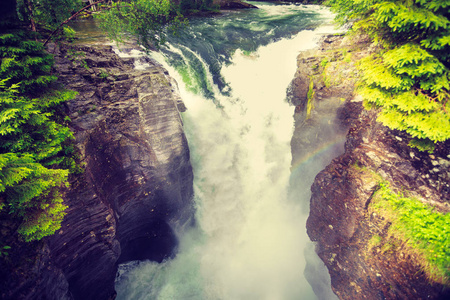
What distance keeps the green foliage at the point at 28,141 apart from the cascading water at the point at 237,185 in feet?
23.2

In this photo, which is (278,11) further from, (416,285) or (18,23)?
(416,285)

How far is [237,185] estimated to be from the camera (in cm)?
1348

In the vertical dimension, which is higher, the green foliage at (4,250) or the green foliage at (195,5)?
the green foliage at (195,5)

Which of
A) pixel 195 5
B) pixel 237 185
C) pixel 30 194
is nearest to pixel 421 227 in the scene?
pixel 237 185

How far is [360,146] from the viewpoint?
870cm

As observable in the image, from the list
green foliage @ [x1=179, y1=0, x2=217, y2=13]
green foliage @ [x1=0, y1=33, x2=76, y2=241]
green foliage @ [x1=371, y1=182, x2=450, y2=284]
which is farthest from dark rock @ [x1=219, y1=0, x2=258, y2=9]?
green foliage @ [x1=371, y1=182, x2=450, y2=284]

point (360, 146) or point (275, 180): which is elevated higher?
point (360, 146)

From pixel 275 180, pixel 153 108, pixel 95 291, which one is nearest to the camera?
pixel 95 291

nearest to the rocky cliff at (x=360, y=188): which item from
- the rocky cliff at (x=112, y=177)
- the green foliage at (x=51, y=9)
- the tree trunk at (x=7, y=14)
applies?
the rocky cliff at (x=112, y=177)

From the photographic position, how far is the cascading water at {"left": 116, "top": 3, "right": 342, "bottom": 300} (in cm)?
1165

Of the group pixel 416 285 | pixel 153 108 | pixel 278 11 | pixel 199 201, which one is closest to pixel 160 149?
pixel 153 108

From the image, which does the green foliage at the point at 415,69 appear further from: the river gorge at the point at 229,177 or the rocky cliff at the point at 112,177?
the rocky cliff at the point at 112,177

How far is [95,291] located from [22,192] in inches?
250

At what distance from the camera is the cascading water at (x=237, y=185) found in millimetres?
11648
